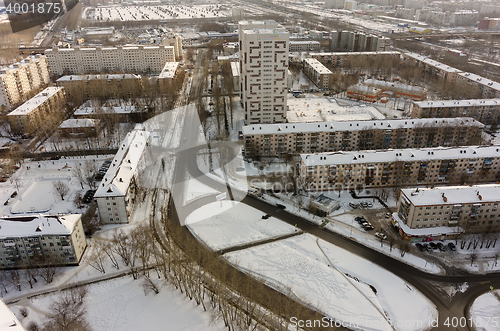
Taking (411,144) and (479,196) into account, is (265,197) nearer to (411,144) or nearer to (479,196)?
(479,196)

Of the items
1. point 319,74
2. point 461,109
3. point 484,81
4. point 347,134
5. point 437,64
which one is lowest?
point 347,134

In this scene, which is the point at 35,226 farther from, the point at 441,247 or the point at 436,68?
the point at 436,68

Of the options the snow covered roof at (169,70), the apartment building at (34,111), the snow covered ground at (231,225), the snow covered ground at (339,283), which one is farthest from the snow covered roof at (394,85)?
the apartment building at (34,111)

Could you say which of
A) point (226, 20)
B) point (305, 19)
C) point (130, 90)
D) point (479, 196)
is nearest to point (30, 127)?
point (130, 90)

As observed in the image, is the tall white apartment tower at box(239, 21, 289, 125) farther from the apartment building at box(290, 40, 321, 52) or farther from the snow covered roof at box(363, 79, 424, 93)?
the apartment building at box(290, 40, 321, 52)

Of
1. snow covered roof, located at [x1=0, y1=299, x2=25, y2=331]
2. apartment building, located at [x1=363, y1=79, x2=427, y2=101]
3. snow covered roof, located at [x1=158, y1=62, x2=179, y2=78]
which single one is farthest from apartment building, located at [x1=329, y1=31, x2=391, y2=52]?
snow covered roof, located at [x1=0, y1=299, x2=25, y2=331]

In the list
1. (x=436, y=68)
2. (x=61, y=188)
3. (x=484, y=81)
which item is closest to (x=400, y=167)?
(x=61, y=188)

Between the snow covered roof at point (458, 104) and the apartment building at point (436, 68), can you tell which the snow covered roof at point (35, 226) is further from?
the apartment building at point (436, 68)
